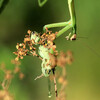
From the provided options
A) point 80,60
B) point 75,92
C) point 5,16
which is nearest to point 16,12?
point 5,16

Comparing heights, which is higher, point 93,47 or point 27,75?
point 93,47

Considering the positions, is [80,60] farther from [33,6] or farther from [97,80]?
[33,6]

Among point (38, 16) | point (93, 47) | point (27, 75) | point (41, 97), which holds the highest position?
point (38, 16)

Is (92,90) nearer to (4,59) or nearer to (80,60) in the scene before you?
(80,60)

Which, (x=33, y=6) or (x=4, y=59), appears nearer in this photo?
(x=4, y=59)

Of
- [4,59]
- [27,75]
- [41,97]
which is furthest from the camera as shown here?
[41,97]

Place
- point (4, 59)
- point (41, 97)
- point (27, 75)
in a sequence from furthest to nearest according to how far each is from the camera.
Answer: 1. point (41, 97)
2. point (27, 75)
3. point (4, 59)
